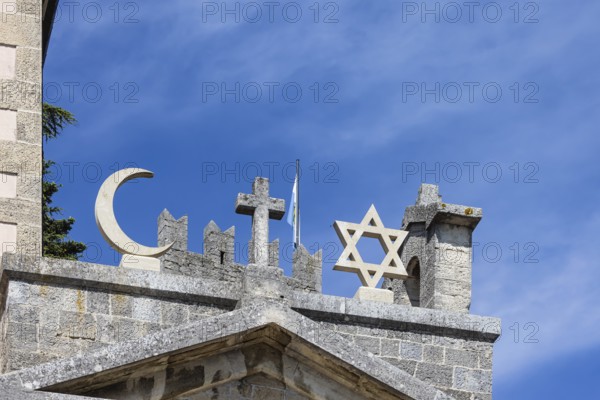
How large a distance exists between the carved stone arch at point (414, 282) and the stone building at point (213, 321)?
0.6 inches

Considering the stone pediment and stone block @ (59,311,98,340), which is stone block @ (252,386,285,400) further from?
stone block @ (59,311,98,340)

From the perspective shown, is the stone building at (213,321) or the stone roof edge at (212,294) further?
the stone roof edge at (212,294)

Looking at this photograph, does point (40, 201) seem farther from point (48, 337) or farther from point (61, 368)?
point (61, 368)

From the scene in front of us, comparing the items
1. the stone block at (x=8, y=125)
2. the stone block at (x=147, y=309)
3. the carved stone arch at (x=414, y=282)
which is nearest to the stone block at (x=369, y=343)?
the carved stone arch at (x=414, y=282)

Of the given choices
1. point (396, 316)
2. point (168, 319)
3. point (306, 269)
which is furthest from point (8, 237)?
point (306, 269)

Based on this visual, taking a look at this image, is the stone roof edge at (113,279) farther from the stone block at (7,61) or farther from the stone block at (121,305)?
the stone block at (7,61)

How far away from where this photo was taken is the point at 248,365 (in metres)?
19.3

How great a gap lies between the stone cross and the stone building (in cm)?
1

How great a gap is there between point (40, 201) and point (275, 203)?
2488 mm

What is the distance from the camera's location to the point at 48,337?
20.1 metres

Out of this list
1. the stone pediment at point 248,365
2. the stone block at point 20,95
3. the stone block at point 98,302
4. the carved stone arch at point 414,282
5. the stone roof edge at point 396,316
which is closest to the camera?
the stone pediment at point 248,365

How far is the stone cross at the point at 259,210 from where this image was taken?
66.7 ft

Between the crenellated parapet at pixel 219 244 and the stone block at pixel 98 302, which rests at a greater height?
the crenellated parapet at pixel 219 244

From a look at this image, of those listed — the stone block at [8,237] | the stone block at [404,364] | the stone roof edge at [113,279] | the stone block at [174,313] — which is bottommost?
the stone block at [404,364]
